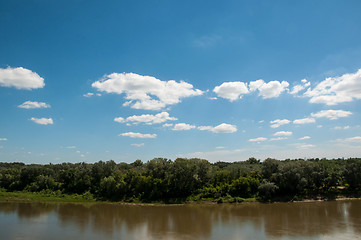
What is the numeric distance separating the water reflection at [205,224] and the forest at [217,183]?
10008 millimetres

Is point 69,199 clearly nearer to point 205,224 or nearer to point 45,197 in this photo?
point 45,197

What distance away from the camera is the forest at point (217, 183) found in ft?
171

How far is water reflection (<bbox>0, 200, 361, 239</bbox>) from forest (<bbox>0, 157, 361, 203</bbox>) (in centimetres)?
1001

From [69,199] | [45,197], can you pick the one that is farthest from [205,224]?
[45,197]

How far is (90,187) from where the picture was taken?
62719 mm

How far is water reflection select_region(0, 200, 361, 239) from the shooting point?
2652 cm

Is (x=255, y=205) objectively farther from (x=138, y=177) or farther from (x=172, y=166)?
(x=138, y=177)

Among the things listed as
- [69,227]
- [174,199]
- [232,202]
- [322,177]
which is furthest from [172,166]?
[322,177]

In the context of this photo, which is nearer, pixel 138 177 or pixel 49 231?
pixel 49 231

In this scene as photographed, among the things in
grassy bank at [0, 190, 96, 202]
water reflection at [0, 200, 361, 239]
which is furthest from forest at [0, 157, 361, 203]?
water reflection at [0, 200, 361, 239]

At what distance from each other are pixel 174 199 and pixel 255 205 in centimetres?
1778

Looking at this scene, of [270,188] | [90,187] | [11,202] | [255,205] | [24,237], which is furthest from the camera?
[90,187]

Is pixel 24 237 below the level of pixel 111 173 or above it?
below

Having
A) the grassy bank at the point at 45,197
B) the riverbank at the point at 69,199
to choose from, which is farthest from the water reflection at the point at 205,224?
the grassy bank at the point at 45,197
